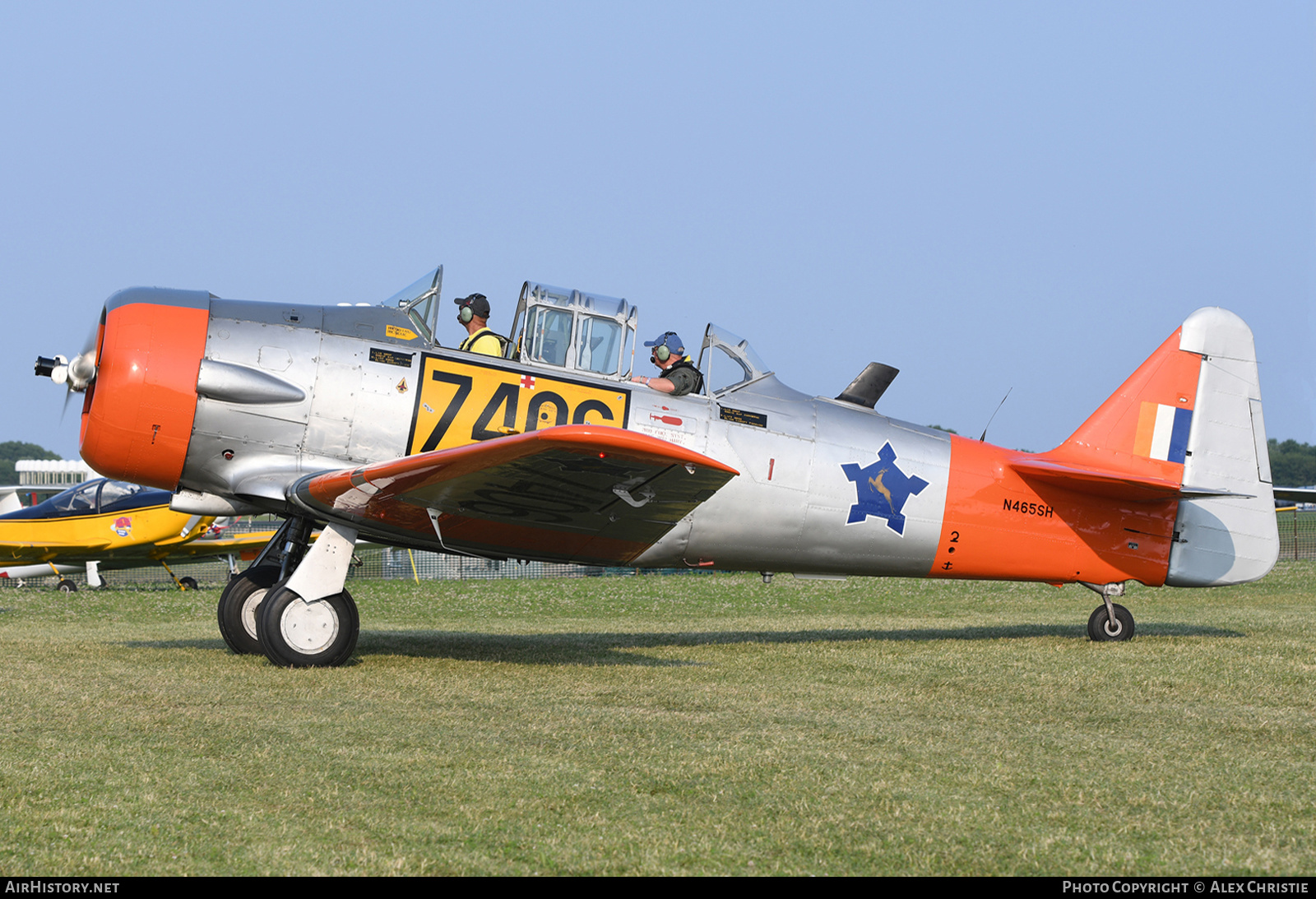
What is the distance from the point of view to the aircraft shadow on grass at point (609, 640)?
874cm

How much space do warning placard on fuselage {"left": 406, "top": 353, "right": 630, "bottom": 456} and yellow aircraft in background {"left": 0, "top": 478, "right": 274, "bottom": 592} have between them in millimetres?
11604

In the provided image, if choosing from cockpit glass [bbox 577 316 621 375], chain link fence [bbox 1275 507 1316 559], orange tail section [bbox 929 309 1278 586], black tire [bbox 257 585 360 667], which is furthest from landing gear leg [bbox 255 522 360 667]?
chain link fence [bbox 1275 507 1316 559]

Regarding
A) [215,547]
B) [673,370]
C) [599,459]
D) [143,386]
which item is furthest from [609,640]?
[215,547]

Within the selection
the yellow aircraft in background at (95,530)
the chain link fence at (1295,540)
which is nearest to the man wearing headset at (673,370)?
the yellow aircraft in background at (95,530)

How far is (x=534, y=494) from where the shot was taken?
24.4ft

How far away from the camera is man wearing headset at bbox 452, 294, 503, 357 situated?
27.2 ft

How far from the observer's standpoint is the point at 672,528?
27.5 ft

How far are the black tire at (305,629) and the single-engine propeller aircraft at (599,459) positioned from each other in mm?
18

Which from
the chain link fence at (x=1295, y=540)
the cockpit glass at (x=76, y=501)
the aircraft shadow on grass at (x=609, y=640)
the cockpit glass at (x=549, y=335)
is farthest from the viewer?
the chain link fence at (x=1295, y=540)

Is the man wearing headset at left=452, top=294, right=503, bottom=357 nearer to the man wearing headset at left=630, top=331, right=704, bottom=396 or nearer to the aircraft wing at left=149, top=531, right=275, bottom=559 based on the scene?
the man wearing headset at left=630, top=331, right=704, bottom=396

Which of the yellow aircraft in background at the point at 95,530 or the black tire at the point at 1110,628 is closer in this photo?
the black tire at the point at 1110,628

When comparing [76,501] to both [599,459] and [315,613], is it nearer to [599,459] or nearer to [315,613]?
[315,613]

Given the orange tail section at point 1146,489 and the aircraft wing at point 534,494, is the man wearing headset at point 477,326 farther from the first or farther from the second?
the orange tail section at point 1146,489

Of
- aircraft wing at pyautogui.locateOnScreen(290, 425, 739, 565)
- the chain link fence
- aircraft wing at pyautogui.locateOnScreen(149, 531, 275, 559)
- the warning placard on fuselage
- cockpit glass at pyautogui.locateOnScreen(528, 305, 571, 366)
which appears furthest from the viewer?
the chain link fence
